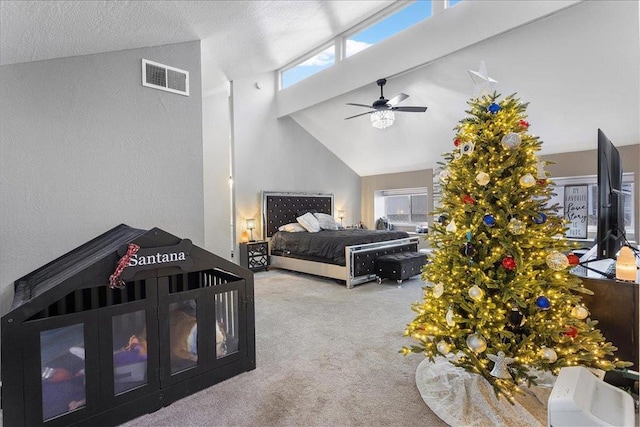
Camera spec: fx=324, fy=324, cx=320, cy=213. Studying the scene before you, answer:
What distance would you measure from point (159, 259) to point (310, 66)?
4.84 meters

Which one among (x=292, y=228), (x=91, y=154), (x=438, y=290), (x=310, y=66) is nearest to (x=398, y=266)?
(x=292, y=228)

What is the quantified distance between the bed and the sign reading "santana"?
9.17 feet

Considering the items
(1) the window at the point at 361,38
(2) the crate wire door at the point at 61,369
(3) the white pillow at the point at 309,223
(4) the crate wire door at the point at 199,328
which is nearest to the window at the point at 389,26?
(1) the window at the point at 361,38

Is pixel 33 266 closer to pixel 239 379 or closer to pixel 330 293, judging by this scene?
pixel 239 379

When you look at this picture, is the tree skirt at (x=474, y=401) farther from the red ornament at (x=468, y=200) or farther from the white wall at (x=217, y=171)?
the white wall at (x=217, y=171)

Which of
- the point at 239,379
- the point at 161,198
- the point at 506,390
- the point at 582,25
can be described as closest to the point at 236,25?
the point at 161,198

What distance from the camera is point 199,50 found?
3234mm

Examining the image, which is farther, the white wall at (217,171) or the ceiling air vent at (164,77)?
the white wall at (217,171)

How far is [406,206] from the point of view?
7074 mm

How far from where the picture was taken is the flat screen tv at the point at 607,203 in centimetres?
188

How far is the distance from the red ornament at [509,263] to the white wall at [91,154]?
2608 mm

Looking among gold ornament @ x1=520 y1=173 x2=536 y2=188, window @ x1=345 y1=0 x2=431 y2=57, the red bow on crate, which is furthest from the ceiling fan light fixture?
the red bow on crate

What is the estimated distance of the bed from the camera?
14.8 feet

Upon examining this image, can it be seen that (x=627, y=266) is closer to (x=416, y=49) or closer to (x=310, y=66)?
(x=416, y=49)
